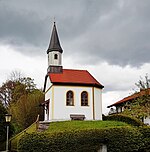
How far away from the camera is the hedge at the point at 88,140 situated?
1620 cm

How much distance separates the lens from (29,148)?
52.8ft

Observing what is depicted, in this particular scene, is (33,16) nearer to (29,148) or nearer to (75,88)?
(29,148)

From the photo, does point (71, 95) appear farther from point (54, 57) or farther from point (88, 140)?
point (88, 140)

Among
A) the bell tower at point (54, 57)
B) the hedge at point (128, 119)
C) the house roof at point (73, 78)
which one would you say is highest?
the bell tower at point (54, 57)

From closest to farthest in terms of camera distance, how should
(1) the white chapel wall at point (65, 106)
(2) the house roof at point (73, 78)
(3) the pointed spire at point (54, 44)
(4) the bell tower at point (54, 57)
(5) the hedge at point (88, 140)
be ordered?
(5) the hedge at point (88, 140), (1) the white chapel wall at point (65, 106), (2) the house roof at point (73, 78), (4) the bell tower at point (54, 57), (3) the pointed spire at point (54, 44)

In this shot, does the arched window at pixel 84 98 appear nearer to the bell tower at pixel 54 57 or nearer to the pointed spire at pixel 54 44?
the bell tower at pixel 54 57

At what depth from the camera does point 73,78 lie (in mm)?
31812

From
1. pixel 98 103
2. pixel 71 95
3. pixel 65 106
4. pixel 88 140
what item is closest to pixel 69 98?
pixel 71 95

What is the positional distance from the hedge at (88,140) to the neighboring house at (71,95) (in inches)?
493

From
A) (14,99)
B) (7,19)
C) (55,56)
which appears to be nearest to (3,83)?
(14,99)

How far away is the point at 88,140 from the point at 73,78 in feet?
50.3

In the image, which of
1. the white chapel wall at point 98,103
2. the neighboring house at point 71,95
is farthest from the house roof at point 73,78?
the white chapel wall at point 98,103

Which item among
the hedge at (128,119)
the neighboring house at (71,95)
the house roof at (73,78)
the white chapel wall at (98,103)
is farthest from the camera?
the white chapel wall at (98,103)

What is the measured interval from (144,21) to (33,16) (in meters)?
6.82
